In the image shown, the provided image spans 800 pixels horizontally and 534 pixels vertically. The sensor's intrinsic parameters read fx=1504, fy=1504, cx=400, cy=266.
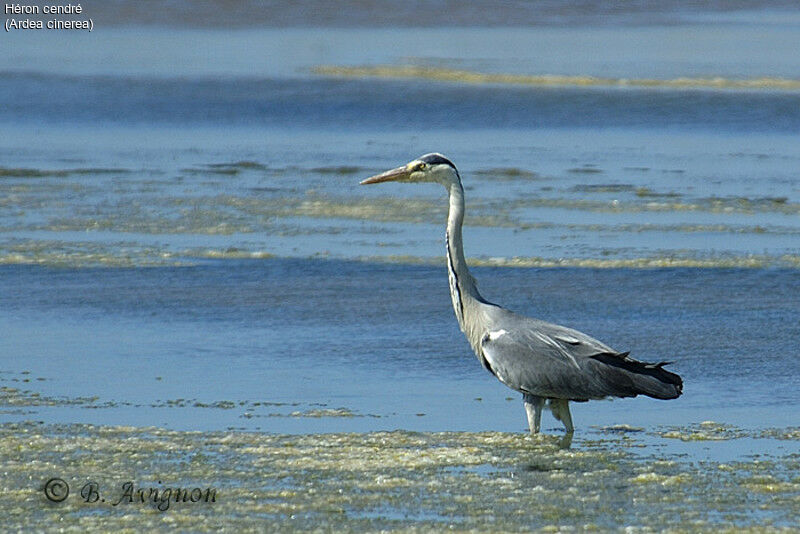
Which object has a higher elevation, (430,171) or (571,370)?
(430,171)

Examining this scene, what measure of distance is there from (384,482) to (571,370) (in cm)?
129

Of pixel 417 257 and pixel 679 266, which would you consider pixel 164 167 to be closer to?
pixel 417 257

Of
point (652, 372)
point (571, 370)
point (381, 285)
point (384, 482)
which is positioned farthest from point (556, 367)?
point (381, 285)

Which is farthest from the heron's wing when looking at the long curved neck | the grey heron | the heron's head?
the heron's head

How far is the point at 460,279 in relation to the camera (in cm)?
776

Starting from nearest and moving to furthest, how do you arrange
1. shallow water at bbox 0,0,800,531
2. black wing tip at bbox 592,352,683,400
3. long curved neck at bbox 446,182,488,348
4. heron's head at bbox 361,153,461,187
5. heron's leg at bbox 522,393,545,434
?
shallow water at bbox 0,0,800,531
black wing tip at bbox 592,352,683,400
heron's leg at bbox 522,393,545,434
long curved neck at bbox 446,182,488,348
heron's head at bbox 361,153,461,187

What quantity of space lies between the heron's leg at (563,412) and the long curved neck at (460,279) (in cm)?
58

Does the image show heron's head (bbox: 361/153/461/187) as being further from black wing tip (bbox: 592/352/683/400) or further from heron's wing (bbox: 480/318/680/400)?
black wing tip (bbox: 592/352/683/400)

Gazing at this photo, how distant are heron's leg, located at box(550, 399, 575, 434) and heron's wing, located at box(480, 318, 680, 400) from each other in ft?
0.27

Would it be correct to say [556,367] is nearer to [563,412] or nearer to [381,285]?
[563,412]

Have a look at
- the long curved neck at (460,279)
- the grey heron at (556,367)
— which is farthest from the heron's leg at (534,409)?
the long curved neck at (460,279)

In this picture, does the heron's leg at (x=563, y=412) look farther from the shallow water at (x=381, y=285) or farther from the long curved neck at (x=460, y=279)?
the long curved neck at (x=460, y=279)

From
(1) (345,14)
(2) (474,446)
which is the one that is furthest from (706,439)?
(1) (345,14)

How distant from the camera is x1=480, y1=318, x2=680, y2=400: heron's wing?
712 centimetres
